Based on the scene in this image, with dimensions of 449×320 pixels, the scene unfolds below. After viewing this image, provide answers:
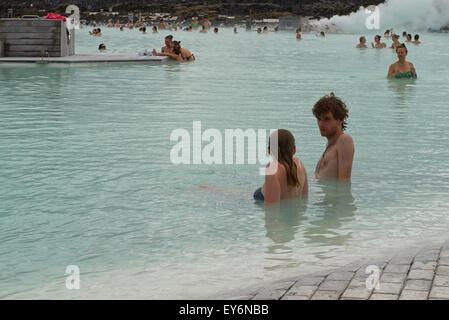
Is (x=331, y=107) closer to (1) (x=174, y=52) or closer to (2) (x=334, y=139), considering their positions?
(2) (x=334, y=139)

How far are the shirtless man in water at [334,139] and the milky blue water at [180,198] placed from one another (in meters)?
0.22

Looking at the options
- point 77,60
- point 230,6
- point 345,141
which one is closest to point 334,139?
point 345,141

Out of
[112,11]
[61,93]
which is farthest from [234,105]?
[112,11]

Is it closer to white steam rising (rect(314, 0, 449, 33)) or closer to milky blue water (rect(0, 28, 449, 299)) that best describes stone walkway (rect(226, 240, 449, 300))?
milky blue water (rect(0, 28, 449, 299))

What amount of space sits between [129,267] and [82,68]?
18.4 meters

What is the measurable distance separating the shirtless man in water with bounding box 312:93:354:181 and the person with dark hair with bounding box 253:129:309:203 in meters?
0.57

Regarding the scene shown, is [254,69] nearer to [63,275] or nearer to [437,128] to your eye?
[437,128]

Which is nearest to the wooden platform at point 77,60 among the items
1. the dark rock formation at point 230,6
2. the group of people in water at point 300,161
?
the group of people in water at point 300,161

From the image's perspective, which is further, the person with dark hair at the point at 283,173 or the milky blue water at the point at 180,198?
the person with dark hair at the point at 283,173

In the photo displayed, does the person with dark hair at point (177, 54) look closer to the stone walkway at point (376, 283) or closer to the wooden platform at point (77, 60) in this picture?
the wooden platform at point (77, 60)

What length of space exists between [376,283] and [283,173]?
9.02 ft

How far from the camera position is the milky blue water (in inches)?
224

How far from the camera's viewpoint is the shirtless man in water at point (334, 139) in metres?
7.51

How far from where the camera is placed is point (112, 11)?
134 meters
